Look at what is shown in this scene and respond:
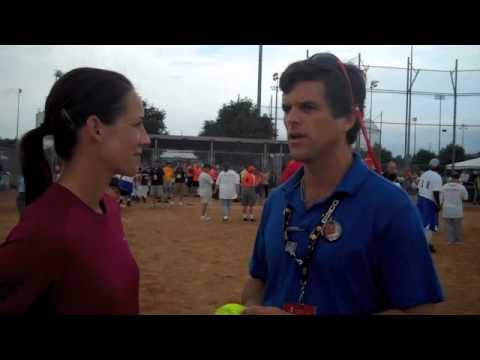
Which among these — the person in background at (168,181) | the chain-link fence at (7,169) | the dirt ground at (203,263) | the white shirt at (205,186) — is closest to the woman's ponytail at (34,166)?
the dirt ground at (203,263)

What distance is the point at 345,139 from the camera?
1.75m

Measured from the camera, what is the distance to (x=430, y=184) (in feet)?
32.1

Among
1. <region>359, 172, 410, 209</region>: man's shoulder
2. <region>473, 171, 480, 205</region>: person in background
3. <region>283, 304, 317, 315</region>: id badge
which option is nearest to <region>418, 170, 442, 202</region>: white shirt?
<region>359, 172, 410, 209</region>: man's shoulder

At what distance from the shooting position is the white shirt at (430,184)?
31.8ft

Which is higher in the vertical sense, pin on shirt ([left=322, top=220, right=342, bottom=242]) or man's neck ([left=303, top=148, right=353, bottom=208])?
man's neck ([left=303, top=148, right=353, bottom=208])

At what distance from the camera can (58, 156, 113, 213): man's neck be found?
155 centimetres

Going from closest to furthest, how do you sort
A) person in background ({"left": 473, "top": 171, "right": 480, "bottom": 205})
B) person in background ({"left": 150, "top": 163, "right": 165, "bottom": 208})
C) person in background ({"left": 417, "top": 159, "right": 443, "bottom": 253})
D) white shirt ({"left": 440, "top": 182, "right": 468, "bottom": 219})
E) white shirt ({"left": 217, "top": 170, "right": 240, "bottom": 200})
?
person in background ({"left": 417, "top": 159, "right": 443, "bottom": 253}), white shirt ({"left": 440, "top": 182, "right": 468, "bottom": 219}), white shirt ({"left": 217, "top": 170, "right": 240, "bottom": 200}), person in background ({"left": 150, "top": 163, "right": 165, "bottom": 208}), person in background ({"left": 473, "top": 171, "right": 480, "bottom": 205})

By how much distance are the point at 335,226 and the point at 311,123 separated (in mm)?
414

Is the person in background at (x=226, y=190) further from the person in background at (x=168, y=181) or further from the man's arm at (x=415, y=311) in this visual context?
the man's arm at (x=415, y=311)

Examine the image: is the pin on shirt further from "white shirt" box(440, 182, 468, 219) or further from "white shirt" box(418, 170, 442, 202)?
"white shirt" box(440, 182, 468, 219)

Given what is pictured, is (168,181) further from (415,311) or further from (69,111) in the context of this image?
(415,311)

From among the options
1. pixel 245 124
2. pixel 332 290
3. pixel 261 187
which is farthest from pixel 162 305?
pixel 245 124

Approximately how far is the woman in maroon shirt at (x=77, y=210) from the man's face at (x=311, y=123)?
63 cm

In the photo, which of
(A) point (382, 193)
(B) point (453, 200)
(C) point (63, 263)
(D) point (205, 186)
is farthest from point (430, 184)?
(C) point (63, 263)
